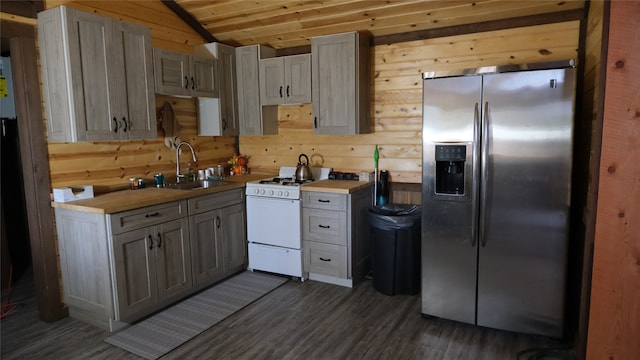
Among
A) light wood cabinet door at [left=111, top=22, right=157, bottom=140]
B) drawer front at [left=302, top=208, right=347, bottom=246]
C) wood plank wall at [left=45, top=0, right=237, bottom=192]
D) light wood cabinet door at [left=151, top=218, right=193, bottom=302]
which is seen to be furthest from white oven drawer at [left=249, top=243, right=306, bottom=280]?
light wood cabinet door at [left=111, top=22, right=157, bottom=140]

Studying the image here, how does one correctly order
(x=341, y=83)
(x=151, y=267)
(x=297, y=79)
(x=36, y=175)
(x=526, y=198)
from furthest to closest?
(x=297, y=79) → (x=341, y=83) → (x=151, y=267) → (x=36, y=175) → (x=526, y=198)

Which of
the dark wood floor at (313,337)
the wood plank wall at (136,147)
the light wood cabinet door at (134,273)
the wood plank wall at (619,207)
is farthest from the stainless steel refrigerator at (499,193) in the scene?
the wood plank wall at (136,147)

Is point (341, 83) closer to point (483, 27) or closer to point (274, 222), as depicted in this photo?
point (483, 27)

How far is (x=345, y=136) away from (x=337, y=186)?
2.33 ft

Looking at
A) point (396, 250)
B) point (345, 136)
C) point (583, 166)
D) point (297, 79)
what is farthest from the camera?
point (345, 136)

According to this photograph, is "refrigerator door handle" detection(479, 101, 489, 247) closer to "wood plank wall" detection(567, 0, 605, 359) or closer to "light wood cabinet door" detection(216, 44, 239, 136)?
"wood plank wall" detection(567, 0, 605, 359)

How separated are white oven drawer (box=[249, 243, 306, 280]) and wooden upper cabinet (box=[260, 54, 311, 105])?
147cm

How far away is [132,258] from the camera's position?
300 centimetres

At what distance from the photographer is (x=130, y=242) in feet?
9.77

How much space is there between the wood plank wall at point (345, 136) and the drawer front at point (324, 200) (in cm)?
64

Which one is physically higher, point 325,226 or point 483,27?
point 483,27

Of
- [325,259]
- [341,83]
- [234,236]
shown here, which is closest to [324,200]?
[325,259]

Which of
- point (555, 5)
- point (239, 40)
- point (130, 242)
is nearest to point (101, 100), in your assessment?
point (130, 242)

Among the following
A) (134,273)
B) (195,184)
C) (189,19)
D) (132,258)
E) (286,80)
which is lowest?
(134,273)
